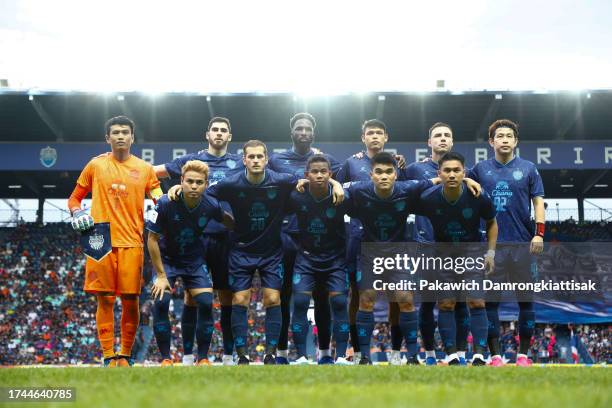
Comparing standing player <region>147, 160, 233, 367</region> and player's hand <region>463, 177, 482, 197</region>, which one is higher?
player's hand <region>463, 177, 482, 197</region>

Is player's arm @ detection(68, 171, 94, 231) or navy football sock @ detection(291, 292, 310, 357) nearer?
player's arm @ detection(68, 171, 94, 231)

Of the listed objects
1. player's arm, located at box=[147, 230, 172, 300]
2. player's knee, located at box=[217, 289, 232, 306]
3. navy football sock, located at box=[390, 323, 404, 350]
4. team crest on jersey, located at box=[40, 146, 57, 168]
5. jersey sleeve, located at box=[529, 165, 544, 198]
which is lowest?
navy football sock, located at box=[390, 323, 404, 350]

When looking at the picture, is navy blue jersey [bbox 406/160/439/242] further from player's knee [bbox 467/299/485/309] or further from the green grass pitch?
the green grass pitch

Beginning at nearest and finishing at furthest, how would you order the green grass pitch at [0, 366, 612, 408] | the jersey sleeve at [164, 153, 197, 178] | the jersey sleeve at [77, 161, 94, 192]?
the green grass pitch at [0, 366, 612, 408] → the jersey sleeve at [77, 161, 94, 192] → the jersey sleeve at [164, 153, 197, 178]

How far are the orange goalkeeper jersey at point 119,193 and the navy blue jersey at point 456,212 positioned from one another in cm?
270

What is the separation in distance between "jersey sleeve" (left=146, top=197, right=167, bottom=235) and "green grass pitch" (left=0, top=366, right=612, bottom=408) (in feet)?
6.07

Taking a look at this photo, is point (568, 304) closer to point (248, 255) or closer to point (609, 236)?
point (609, 236)

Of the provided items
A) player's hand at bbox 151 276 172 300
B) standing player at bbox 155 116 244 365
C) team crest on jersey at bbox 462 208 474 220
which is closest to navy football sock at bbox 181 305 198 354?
standing player at bbox 155 116 244 365

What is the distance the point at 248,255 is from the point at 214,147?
4.52 ft

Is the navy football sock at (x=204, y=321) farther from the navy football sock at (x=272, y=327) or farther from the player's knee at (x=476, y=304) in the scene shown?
the player's knee at (x=476, y=304)

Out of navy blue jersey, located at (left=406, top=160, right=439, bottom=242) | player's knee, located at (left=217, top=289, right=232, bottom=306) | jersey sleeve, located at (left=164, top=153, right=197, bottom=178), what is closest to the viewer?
player's knee, located at (left=217, top=289, right=232, bottom=306)

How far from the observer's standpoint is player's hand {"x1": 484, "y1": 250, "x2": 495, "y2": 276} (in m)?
6.52

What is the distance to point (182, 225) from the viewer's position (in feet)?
21.8

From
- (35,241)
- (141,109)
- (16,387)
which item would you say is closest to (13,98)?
(141,109)
